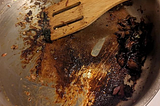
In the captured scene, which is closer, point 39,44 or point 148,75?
point 148,75

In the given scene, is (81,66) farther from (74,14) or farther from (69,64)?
(74,14)

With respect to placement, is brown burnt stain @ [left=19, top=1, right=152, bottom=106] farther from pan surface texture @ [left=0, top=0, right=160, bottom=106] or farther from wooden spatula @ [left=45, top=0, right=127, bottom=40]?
wooden spatula @ [left=45, top=0, right=127, bottom=40]

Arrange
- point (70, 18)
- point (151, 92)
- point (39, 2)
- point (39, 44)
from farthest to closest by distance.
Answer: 1. point (39, 2)
2. point (39, 44)
3. point (70, 18)
4. point (151, 92)

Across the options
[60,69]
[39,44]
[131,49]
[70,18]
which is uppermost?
[70,18]

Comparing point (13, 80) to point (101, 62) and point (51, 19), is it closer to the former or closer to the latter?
point (51, 19)

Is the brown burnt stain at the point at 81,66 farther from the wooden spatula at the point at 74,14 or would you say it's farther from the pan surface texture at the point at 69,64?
the wooden spatula at the point at 74,14

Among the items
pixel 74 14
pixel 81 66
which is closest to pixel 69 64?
pixel 81 66

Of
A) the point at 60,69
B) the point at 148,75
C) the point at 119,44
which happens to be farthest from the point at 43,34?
the point at 148,75

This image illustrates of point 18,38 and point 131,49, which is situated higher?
point 18,38
